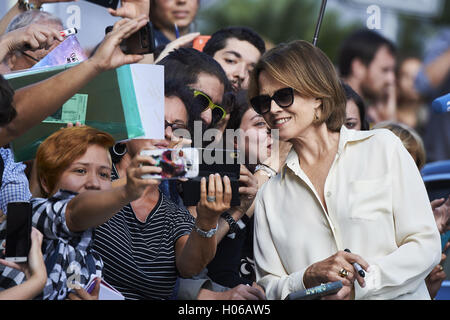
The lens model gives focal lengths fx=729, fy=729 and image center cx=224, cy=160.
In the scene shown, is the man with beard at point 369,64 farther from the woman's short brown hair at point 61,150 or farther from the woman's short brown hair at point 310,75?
the woman's short brown hair at point 61,150

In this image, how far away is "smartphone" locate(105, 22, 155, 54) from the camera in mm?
2662

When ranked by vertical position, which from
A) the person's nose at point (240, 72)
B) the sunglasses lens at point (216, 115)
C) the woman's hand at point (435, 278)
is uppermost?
the person's nose at point (240, 72)

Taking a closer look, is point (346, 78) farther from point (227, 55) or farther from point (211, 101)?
point (211, 101)

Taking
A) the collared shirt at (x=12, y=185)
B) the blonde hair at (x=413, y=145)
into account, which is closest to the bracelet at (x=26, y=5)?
the collared shirt at (x=12, y=185)

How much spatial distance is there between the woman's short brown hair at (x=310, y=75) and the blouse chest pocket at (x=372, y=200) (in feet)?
1.15

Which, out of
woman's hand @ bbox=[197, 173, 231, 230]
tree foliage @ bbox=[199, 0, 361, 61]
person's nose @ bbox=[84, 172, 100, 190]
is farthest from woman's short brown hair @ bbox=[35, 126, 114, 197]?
tree foliage @ bbox=[199, 0, 361, 61]

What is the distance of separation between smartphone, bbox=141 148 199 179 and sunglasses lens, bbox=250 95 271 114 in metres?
0.61

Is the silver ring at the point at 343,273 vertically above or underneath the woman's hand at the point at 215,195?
underneath

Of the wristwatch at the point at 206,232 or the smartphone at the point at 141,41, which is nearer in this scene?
the smartphone at the point at 141,41

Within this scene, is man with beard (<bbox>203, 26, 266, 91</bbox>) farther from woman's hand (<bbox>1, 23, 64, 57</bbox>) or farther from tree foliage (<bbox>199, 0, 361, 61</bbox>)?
tree foliage (<bbox>199, 0, 361, 61</bbox>)

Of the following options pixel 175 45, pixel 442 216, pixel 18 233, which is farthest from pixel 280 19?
pixel 18 233

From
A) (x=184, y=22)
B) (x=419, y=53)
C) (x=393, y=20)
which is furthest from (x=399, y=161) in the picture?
(x=419, y=53)

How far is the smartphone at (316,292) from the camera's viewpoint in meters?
2.61
